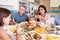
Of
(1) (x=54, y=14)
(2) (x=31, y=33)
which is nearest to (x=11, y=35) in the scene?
(2) (x=31, y=33)

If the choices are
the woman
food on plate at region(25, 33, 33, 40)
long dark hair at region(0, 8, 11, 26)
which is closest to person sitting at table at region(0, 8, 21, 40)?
long dark hair at region(0, 8, 11, 26)

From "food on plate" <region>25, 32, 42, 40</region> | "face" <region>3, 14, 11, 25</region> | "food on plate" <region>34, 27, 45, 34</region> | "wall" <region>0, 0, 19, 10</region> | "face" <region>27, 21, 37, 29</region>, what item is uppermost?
"wall" <region>0, 0, 19, 10</region>

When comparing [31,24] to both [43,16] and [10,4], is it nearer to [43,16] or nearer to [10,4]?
[43,16]

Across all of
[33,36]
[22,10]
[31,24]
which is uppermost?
[22,10]

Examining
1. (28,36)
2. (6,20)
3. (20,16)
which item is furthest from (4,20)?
(28,36)

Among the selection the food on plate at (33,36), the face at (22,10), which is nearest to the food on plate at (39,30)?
the food on plate at (33,36)

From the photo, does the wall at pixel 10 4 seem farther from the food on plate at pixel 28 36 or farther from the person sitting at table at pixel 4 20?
the food on plate at pixel 28 36

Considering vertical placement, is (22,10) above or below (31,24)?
above

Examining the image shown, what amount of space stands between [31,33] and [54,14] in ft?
0.82

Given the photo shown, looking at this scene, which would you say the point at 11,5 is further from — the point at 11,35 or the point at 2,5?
the point at 11,35

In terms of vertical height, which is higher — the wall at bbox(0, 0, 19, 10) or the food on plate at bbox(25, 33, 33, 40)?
the wall at bbox(0, 0, 19, 10)

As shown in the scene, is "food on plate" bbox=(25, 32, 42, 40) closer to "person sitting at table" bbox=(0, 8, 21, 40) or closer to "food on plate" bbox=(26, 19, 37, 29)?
"food on plate" bbox=(26, 19, 37, 29)

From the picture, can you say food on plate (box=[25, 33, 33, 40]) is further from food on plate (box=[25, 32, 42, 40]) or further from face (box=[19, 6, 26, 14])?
face (box=[19, 6, 26, 14])

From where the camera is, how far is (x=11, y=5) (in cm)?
116
